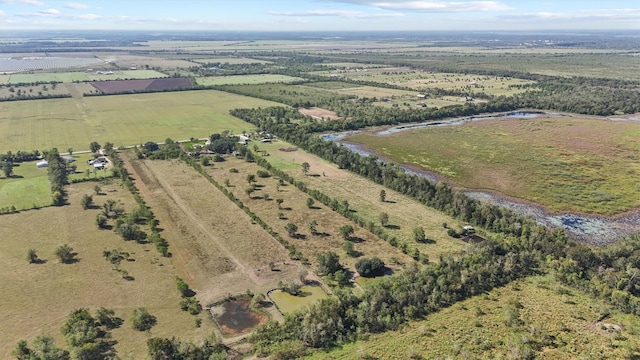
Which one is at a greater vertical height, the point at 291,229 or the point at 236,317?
the point at 291,229

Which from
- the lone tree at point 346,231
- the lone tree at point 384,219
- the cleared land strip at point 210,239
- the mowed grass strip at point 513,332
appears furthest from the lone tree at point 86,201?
the mowed grass strip at point 513,332

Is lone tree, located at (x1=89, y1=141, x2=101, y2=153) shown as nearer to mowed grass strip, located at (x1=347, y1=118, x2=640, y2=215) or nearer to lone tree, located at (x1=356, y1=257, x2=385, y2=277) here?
mowed grass strip, located at (x1=347, y1=118, x2=640, y2=215)

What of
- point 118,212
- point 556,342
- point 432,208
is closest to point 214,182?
point 118,212

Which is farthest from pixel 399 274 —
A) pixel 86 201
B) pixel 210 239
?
pixel 86 201

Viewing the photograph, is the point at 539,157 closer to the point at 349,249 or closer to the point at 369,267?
the point at 349,249

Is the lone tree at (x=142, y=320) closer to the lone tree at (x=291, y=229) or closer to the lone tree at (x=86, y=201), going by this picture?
the lone tree at (x=291, y=229)

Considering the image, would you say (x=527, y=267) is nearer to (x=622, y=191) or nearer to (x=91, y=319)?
(x=622, y=191)
